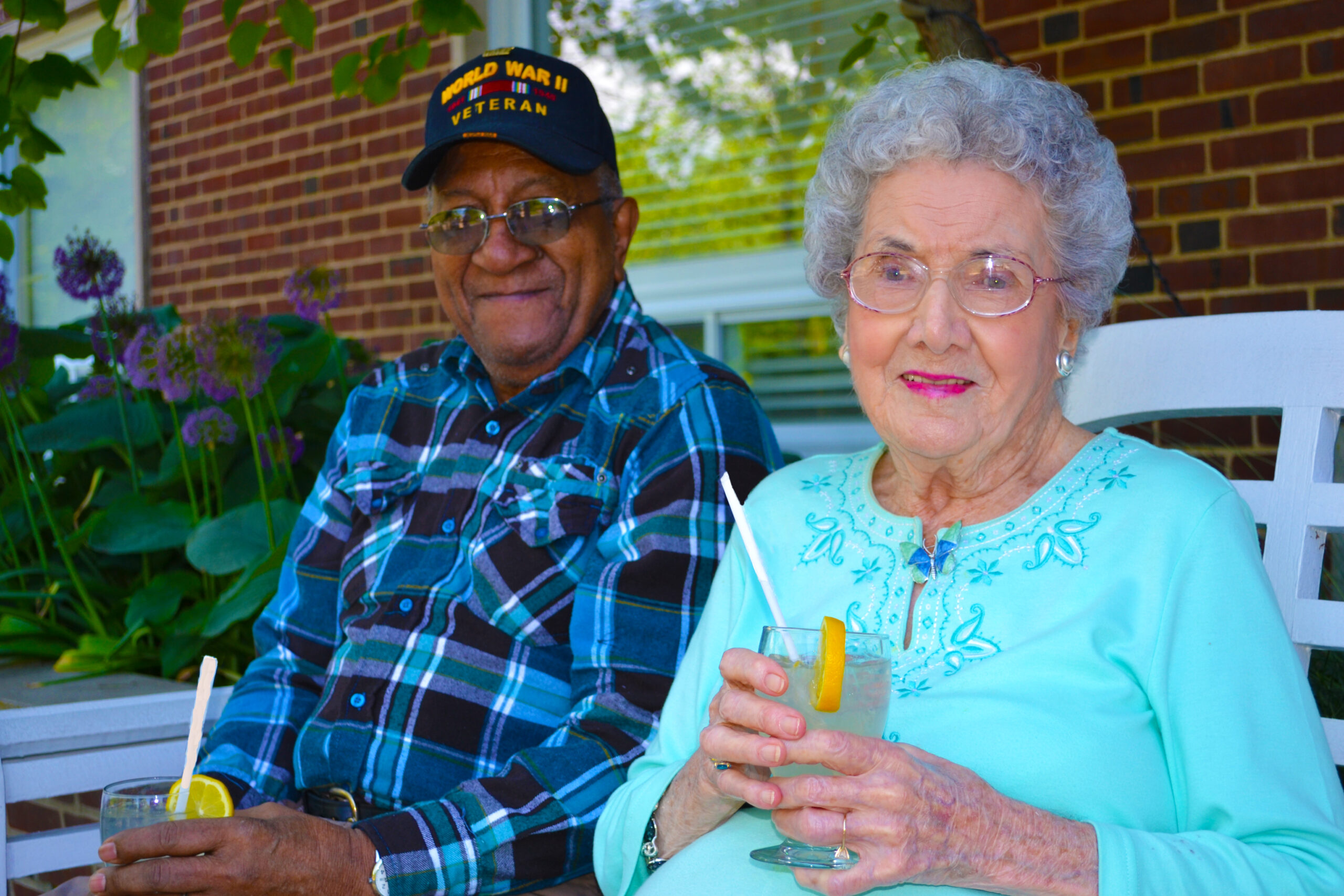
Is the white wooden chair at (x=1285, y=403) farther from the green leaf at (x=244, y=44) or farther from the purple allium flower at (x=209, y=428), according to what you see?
the green leaf at (x=244, y=44)

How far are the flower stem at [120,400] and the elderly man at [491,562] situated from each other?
1139 millimetres

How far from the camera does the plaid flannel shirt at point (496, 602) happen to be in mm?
1638

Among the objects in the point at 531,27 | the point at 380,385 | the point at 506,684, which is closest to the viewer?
the point at 506,684

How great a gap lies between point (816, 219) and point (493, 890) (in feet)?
3.19

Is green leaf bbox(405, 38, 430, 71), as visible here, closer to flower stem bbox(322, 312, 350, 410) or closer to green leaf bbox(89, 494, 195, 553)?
flower stem bbox(322, 312, 350, 410)

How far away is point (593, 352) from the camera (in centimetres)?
200

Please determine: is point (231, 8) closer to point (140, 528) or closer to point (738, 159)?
point (140, 528)

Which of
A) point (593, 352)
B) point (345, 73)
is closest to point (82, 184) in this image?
point (345, 73)

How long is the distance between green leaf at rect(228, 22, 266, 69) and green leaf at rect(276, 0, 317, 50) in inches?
3.2

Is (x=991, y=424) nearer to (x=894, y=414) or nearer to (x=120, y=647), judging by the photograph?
(x=894, y=414)

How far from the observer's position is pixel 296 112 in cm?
530

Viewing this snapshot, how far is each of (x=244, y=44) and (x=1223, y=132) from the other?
2.37 meters

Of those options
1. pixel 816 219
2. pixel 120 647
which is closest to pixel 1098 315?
pixel 816 219

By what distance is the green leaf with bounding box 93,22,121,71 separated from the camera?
8.64 feet
